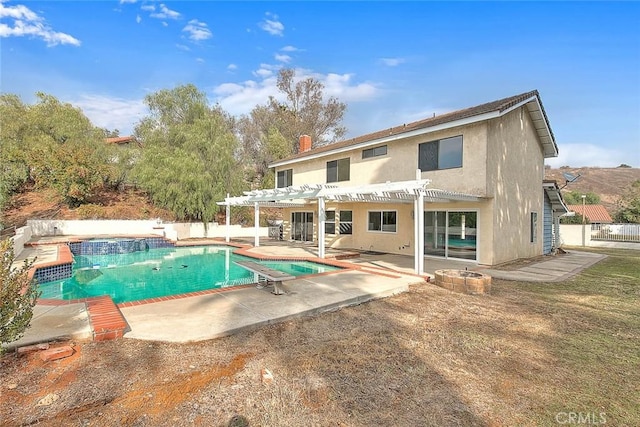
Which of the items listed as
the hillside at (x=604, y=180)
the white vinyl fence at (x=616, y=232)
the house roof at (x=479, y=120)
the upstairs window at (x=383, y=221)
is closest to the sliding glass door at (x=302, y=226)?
the house roof at (x=479, y=120)

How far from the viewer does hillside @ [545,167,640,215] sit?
188 ft

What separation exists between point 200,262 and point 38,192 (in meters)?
21.1

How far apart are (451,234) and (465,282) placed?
5.79m

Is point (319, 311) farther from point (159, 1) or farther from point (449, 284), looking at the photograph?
point (159, 1)

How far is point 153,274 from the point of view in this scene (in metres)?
11.8

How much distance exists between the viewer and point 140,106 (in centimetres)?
2623

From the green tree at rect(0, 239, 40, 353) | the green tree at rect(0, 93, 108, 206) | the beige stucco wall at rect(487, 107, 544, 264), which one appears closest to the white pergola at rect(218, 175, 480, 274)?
the beige stucco wall at rect(487, 107, 544, 264)

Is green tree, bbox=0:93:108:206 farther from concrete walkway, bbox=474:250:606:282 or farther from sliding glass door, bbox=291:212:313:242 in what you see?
concrete walkway, bbox=474:250:606:282

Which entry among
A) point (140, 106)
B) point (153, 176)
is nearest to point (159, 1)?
point (153, 176)

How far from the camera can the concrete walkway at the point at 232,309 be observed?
4906mm

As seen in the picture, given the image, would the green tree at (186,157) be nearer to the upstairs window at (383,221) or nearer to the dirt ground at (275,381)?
the upstairs window at (383,221)

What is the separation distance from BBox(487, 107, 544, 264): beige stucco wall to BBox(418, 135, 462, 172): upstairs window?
118cm
